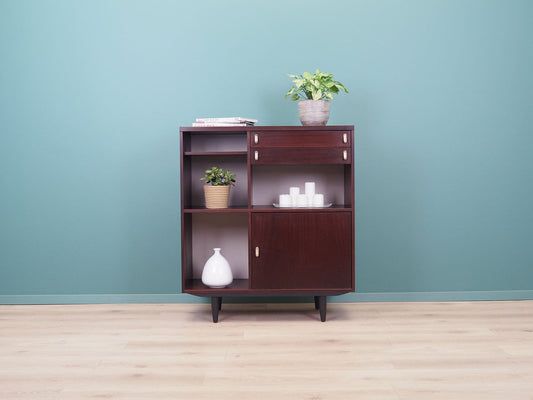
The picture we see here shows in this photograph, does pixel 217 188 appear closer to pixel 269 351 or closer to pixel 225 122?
pixel 225 122

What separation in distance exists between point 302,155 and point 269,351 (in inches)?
33.7

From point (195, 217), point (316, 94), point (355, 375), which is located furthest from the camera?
point (195, 217)

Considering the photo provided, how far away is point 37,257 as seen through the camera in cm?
254

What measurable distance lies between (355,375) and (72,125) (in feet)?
6.05

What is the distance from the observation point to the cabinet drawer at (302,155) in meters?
2.20

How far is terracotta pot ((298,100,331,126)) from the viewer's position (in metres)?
2.21

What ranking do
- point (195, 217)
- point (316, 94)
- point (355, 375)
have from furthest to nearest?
point (195, 217)
point (316, 94)
point (355, 375)

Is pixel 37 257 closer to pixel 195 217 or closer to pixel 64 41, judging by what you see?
pixel 195 217

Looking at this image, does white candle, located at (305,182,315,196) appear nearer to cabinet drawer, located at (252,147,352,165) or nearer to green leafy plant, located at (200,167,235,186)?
cabinet drawer, located at (252,147,352,165)

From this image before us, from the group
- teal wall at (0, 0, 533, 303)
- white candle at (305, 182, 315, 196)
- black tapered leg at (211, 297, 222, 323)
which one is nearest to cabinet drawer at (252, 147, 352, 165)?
white candle at (305, 182, 315, 196)

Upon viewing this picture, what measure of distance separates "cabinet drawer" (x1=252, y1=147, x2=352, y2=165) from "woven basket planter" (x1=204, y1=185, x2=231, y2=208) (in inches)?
8.6

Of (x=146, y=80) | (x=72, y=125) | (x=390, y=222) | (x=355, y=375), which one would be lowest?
(x=355, y=375)

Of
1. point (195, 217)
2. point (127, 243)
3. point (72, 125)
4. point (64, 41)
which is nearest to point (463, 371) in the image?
point (195, 217)

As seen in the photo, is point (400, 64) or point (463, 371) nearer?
point (463, 371)
